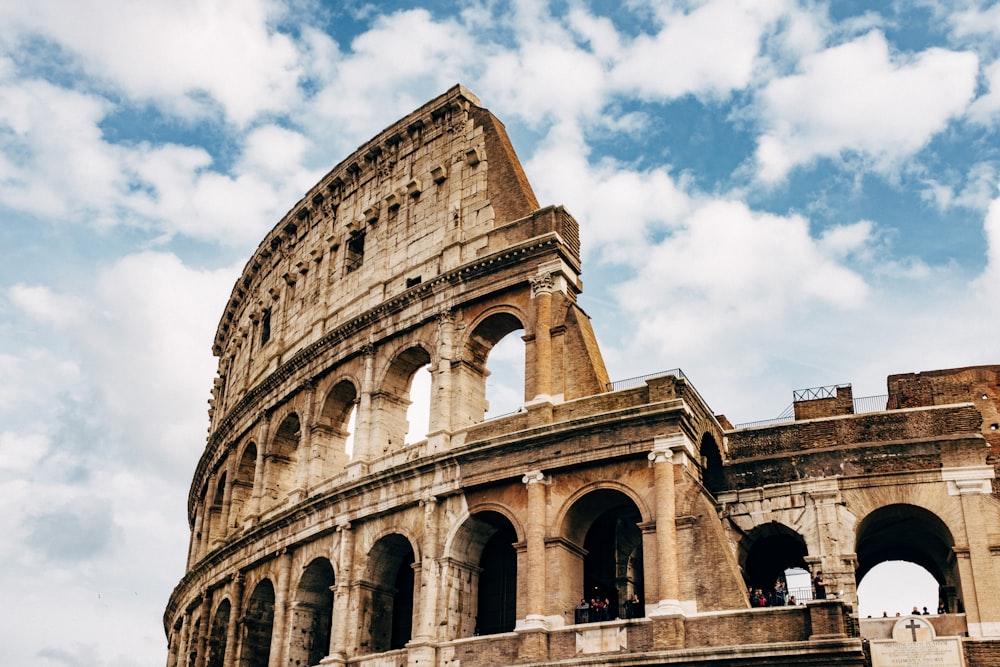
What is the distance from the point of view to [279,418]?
30.3 m

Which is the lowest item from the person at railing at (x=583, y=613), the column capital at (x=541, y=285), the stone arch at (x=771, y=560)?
the person at railing at (x=583, y=613)

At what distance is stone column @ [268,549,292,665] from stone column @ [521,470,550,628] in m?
7.82

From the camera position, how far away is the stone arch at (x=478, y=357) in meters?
24.2

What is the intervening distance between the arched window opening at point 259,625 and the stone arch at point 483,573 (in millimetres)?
7451

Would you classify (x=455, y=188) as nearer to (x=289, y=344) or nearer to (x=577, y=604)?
(x=289, y=344)

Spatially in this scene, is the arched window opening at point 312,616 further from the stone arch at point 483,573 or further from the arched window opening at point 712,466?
Answer: the arched window opening at point 712,466

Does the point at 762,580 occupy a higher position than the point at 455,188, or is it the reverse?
the point at 455,188

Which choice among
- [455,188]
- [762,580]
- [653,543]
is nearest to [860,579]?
[762,580]

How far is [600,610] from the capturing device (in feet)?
68.5

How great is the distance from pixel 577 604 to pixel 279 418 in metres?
12.7

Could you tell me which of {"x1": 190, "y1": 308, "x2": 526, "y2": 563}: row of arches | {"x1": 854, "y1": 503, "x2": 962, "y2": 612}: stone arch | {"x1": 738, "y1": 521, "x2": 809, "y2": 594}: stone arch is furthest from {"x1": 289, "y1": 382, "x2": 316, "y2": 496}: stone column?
{"x1": 854, "y1": 503, "x2": 962, "y2": 612}: stone arch

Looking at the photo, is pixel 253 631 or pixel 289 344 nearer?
pixel 253 631

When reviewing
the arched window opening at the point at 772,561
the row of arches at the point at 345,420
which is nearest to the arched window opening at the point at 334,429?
the row of arches at the point at 345,420

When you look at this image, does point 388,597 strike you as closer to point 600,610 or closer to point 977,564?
point 600,610
